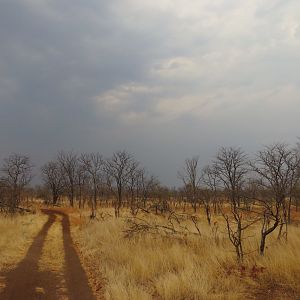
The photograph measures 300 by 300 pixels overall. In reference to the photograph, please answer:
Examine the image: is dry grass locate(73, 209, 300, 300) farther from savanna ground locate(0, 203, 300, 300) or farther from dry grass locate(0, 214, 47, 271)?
dry grass locate(0, 214, 47, 271)

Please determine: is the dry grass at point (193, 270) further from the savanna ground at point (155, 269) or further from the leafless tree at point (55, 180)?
the leafless tree at point (55, 180)

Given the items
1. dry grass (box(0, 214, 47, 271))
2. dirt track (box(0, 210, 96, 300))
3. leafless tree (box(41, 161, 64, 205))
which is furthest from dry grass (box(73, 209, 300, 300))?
leafless tree (box(41, 161, 64, 205))

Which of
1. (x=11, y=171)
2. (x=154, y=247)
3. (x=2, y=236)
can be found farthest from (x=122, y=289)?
(x=11, y=171)

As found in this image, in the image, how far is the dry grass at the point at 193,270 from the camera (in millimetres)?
7770

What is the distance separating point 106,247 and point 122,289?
583 centimetres

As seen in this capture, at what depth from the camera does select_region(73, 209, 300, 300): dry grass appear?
7770 millimetres

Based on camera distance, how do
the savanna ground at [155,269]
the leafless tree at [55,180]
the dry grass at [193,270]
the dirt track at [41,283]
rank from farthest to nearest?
the leafless tree at [55,180], the dirt track at [41,283], the savanna ground at [155,269], the dry grass at [193,270]

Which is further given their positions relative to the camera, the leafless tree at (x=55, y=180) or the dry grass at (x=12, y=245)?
the leafless tree at (x=55, y=180)

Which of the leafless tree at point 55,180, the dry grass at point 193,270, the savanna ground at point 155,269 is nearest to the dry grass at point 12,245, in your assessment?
the savanna ground at point 155,269

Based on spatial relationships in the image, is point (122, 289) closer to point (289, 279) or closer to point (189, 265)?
point (189, 265)

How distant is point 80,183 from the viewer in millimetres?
69500

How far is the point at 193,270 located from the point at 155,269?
1111 millimetres

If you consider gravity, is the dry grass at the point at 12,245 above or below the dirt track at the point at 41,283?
above

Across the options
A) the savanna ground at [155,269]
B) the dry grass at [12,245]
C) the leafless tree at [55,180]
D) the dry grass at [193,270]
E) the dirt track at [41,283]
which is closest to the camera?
the dry grass at [193,270]
